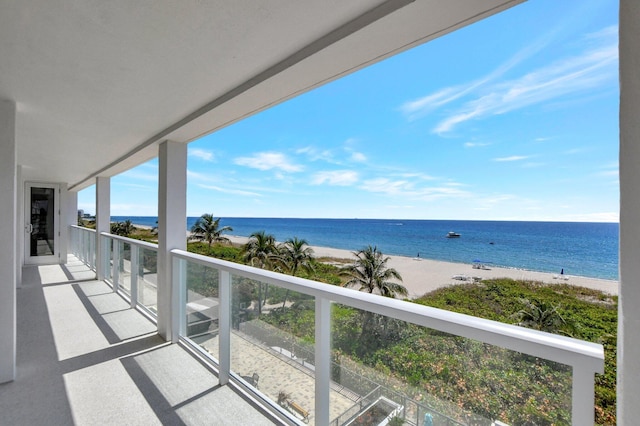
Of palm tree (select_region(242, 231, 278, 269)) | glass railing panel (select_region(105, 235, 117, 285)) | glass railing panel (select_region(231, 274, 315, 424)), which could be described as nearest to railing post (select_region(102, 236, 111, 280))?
glass railing panel (select_region(105, 235, 117, 285))

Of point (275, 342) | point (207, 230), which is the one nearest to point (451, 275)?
point (207, 230)

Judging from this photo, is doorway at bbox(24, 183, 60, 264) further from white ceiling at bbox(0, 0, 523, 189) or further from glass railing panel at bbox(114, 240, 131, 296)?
white ceiling at bbox(0, 0, 523, 189)

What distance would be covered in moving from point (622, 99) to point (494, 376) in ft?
3.33

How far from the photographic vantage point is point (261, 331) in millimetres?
2236

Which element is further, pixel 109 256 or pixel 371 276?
pixel 371 276

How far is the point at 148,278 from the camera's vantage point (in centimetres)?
407

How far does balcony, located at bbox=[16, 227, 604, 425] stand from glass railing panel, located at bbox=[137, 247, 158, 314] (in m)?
0.04

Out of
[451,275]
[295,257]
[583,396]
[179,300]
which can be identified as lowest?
[451,275]

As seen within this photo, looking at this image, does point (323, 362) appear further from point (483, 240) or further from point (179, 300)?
point (483, 240)

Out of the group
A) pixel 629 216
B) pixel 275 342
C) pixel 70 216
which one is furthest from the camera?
pixel 70 216

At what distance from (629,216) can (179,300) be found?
3671 millimetres

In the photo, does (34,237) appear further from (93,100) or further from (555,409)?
(555,409)

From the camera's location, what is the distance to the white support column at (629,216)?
2.46ft

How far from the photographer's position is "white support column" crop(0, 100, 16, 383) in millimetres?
2424
